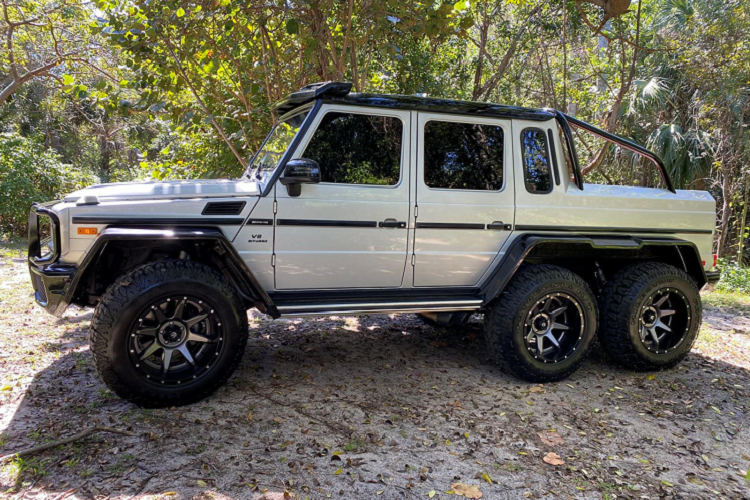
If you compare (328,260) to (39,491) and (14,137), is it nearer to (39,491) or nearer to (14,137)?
(39,491)

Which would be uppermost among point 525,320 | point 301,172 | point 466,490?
point 301,172

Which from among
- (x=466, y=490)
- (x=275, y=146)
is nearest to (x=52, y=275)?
(x=275, y=146)

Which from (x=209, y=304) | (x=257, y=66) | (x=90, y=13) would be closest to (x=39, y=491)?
(x=209, y=304)

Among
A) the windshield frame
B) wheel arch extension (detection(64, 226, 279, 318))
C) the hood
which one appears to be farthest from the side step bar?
the windshield frame

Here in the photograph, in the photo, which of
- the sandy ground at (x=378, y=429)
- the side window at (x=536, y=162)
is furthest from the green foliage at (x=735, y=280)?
the side window at (x=536, y=162)

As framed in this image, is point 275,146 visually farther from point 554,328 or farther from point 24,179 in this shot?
point 24,179

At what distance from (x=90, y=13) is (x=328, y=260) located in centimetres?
1087

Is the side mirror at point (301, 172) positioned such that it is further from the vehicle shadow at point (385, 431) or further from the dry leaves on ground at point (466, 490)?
the dry leaves on ground at point (466, 490)

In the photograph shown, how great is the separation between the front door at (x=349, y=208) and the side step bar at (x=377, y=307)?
204 mm

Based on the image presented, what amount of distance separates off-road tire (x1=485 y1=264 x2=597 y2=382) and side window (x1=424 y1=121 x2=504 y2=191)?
831mm

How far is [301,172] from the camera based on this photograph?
3.49 m

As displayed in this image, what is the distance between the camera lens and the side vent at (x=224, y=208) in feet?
11.7

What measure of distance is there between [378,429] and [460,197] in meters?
1.87

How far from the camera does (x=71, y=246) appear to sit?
3330 millimetres
